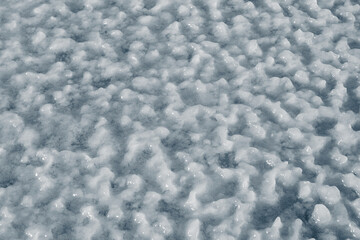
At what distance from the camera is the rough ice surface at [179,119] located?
65 cm

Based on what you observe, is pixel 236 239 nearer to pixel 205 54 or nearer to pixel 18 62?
pixel 205 54

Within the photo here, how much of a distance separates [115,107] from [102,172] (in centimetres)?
11

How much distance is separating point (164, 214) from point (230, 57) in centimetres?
27

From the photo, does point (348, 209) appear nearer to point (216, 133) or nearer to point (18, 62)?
point (216, 133)

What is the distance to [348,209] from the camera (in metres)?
0.66

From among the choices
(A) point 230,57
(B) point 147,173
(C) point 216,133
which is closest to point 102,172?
(B) point 147,173

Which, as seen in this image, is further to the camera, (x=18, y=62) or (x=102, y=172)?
(x=18, y=62)

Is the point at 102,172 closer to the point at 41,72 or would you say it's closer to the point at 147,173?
the point at 147,173

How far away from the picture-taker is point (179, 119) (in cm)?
74

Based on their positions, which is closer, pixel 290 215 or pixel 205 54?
pixel 290 215

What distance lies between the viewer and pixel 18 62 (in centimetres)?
79

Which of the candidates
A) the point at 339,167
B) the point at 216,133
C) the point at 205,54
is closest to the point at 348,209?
the point at 339,167

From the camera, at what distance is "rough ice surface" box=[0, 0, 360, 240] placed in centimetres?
65

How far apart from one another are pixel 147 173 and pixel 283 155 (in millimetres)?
183
